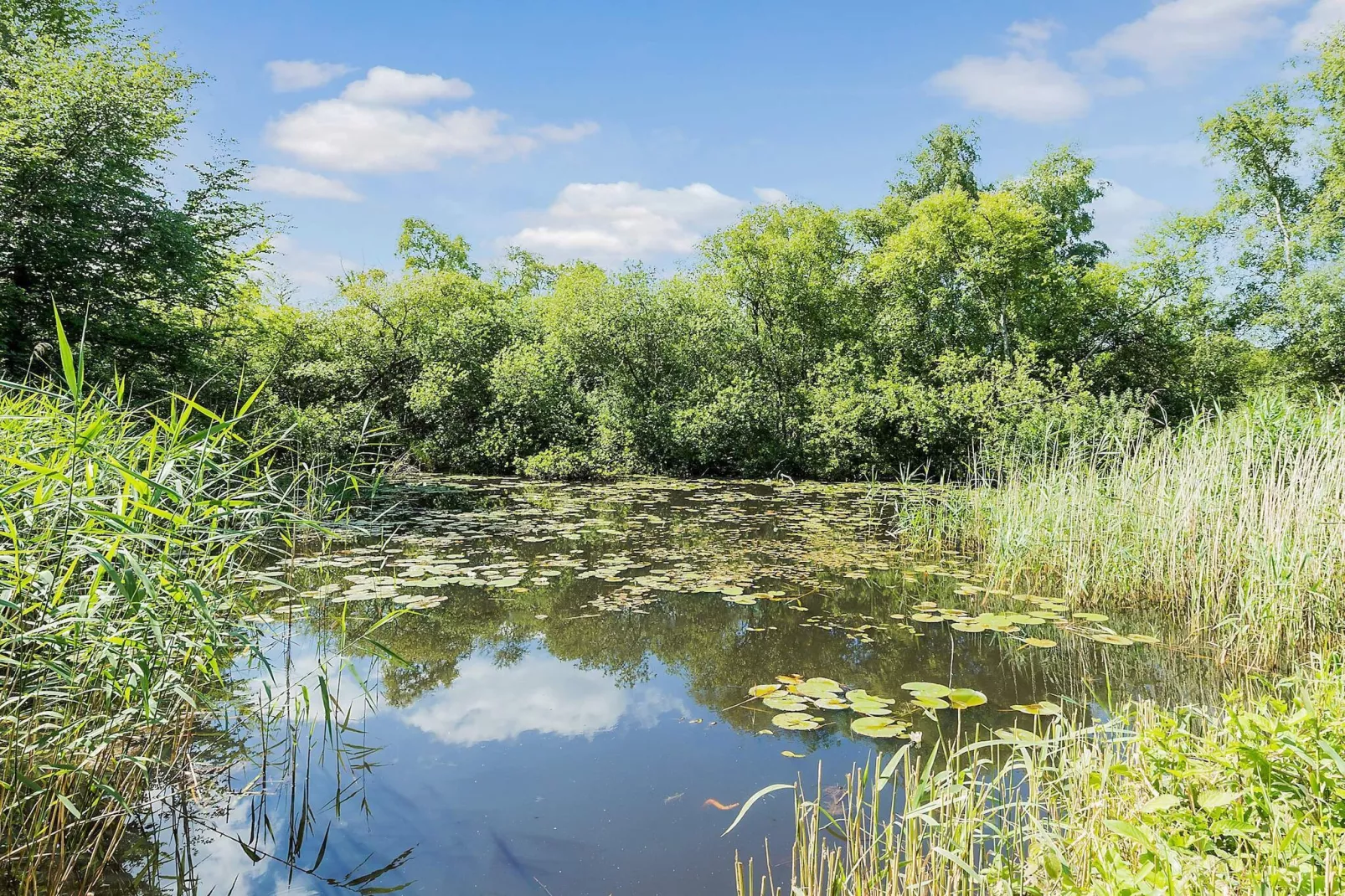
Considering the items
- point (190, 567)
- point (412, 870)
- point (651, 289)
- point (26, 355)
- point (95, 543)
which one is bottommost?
point (412, 870)

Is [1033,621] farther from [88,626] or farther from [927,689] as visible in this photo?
[88,626]

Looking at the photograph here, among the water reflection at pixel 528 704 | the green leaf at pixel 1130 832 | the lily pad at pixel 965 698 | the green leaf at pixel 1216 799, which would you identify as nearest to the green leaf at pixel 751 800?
the green leaf at pixel 1130 832

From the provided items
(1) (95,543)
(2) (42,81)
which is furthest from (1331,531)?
(2) (42,81)

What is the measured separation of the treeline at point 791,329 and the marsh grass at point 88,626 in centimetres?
1248

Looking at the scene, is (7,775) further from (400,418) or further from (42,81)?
(400,418)

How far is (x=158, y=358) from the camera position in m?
14.0

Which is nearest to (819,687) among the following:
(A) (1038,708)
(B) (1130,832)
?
(A) (1038,708)

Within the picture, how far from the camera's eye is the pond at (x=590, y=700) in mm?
2900

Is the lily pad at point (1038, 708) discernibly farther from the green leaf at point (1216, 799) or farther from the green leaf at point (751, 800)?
the green leaf at point (1216, 799)

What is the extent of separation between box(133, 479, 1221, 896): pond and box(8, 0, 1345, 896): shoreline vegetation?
384mm

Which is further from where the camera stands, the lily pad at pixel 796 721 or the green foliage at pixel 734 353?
the green foliage at pixel 734 353

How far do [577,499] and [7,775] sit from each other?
11.8 metres

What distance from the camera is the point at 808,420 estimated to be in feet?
60.8

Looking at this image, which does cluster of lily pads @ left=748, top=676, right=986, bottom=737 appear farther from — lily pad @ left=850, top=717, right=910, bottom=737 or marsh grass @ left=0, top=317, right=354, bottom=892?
marsh grass @ left=0, top=317, right=354, bottom=892
